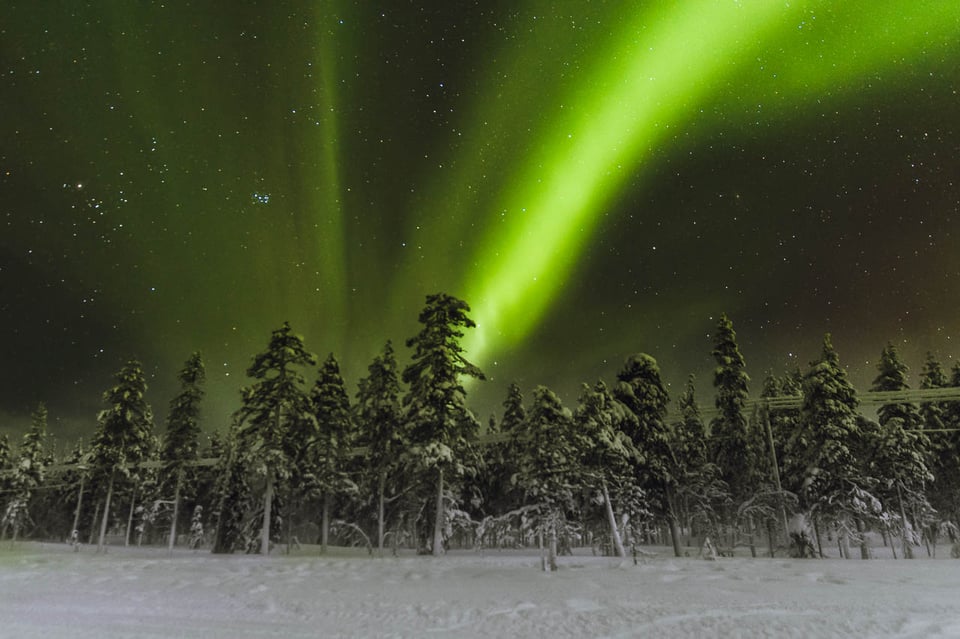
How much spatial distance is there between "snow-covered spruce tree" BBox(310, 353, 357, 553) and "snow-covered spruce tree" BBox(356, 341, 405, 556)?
2.04 metres

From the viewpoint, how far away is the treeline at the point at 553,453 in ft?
91.0

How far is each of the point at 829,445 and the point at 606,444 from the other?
37.6 ft

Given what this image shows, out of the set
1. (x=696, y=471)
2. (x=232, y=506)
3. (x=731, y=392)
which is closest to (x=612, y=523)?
(x=731, y=392)

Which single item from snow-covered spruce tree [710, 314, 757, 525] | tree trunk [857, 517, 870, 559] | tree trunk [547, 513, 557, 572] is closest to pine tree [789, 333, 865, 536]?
tree trunk [857, 517, 870, 559]

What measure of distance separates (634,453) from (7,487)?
7387cm

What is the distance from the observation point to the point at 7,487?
210 feet

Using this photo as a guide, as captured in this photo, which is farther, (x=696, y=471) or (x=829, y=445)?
(x=696, y=471)

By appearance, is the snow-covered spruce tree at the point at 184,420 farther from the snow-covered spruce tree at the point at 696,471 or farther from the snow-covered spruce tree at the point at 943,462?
the snow-covered spruce tree at the point at 943,462

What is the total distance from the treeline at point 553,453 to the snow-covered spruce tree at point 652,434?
0.09 metres

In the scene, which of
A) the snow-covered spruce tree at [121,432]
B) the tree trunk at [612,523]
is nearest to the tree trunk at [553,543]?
the tree trunk at [612,523]

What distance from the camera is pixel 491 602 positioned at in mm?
12477

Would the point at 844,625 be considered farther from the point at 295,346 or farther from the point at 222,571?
the point at 295,346

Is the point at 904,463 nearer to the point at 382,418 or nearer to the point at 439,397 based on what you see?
the point at 439,397

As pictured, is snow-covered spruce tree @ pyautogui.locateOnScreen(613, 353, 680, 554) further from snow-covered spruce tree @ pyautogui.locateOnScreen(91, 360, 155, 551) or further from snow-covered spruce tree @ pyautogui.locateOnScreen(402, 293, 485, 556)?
snow-covered spruce tree @ pyautogui.locateOnScreen(91, 360, 155, 551)
